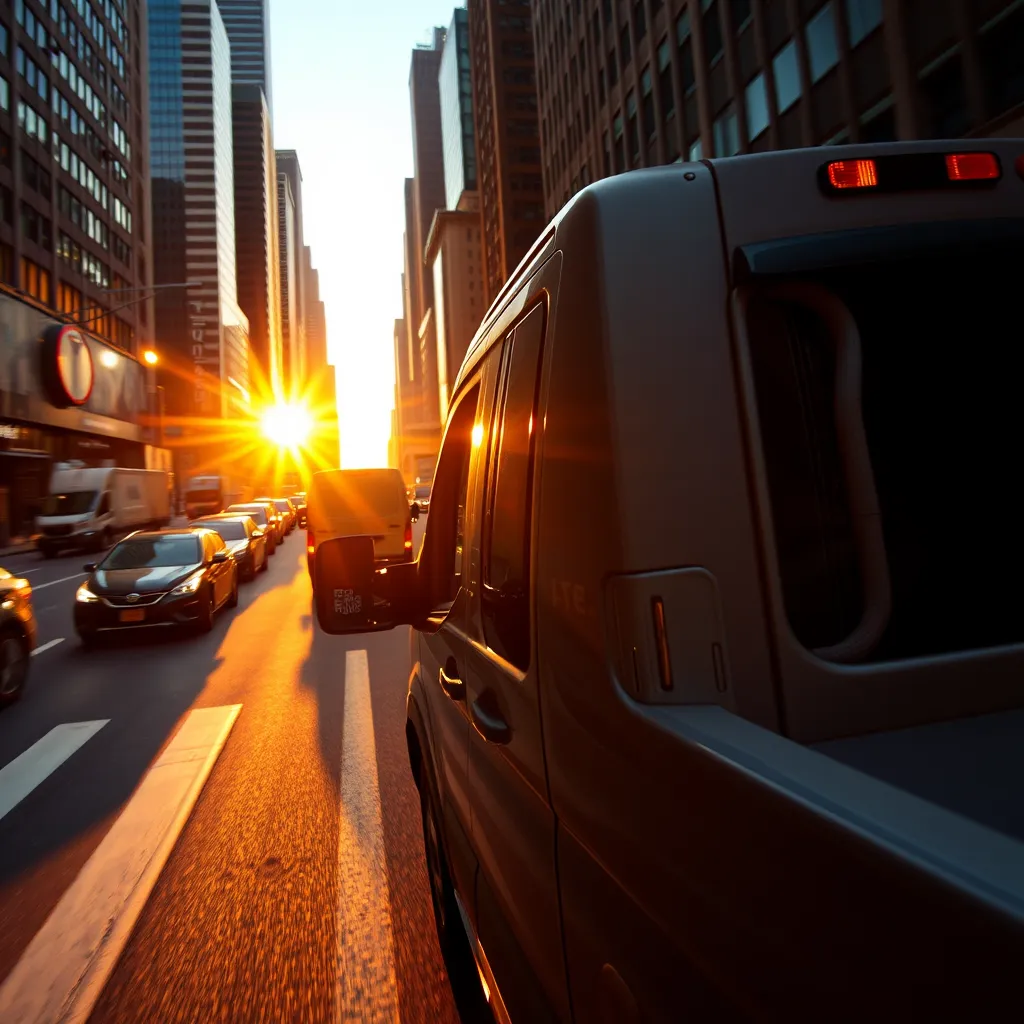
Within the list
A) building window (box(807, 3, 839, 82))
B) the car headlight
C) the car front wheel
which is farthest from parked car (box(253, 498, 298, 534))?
the car front wheel

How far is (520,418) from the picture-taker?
178cm

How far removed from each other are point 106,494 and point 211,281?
106 m

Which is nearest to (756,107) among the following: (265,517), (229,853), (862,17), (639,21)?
(862,17)

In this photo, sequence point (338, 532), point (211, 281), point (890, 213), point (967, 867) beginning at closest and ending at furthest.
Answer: point (967, 867) → point (890, 213) → point (338, 532) → point (211, 281)

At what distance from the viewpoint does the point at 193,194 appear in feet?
426

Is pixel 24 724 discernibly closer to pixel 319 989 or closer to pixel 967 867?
pixel 319 989

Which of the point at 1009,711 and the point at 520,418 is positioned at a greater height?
the point at 520,418

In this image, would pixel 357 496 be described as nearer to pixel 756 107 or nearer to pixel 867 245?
pixel 867 245

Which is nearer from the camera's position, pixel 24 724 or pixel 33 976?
pixel 33 976

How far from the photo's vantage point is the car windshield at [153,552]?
11.1 meters

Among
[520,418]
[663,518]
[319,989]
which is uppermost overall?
[520,418]

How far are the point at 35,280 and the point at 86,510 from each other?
25490 millimetres

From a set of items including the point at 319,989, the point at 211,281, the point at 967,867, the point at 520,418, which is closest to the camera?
the point at 967,867

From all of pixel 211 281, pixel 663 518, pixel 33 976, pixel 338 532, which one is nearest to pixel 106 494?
pixel 338 532
